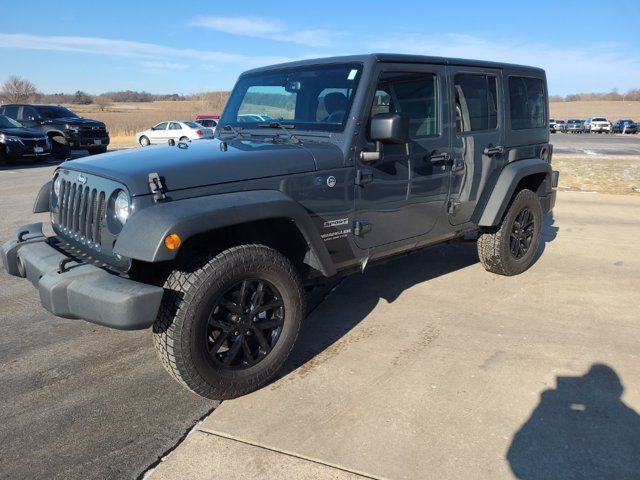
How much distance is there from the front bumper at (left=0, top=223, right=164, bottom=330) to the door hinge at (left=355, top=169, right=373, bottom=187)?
148cm

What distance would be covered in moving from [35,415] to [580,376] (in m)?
3.16

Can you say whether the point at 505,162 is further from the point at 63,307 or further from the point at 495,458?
the point at 63,307

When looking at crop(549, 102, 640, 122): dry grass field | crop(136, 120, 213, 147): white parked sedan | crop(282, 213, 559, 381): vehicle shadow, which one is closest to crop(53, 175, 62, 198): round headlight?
crop(282, 213, 559, 381): vehicle shadow

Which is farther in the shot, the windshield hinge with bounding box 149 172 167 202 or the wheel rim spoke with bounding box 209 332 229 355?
the wheel rim spoke with bounding box 209 332 229 355

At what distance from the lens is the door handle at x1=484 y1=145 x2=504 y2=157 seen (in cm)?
447

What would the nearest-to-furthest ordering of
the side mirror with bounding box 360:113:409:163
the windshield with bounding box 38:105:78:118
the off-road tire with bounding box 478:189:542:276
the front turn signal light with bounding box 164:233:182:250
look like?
the front turn signal light with bounding box 164:233:182:250
the side mirror with bounding box 360:113:409:163
the off-road tire with bounding box 478:189:542:276
the windshield with bounding box 38:105:78:118

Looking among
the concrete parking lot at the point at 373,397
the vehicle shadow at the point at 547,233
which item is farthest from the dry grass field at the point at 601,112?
the concrete parking lot at the point at 373,397

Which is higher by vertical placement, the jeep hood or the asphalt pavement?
the asphalt pavement

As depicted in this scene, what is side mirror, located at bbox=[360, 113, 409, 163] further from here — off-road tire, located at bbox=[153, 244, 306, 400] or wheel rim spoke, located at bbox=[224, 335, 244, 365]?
wheel rim spoke, located at bbox=[224, 335, 244, 365]

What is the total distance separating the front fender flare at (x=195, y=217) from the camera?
8.11 feet

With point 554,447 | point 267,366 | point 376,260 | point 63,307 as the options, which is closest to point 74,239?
point 63,307

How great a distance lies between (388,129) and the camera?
10.6ft

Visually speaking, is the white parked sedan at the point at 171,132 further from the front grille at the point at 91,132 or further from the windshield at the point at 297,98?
the windshield at the point at 297,98

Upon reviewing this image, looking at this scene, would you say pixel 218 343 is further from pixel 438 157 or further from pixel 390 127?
pixel 438 157
